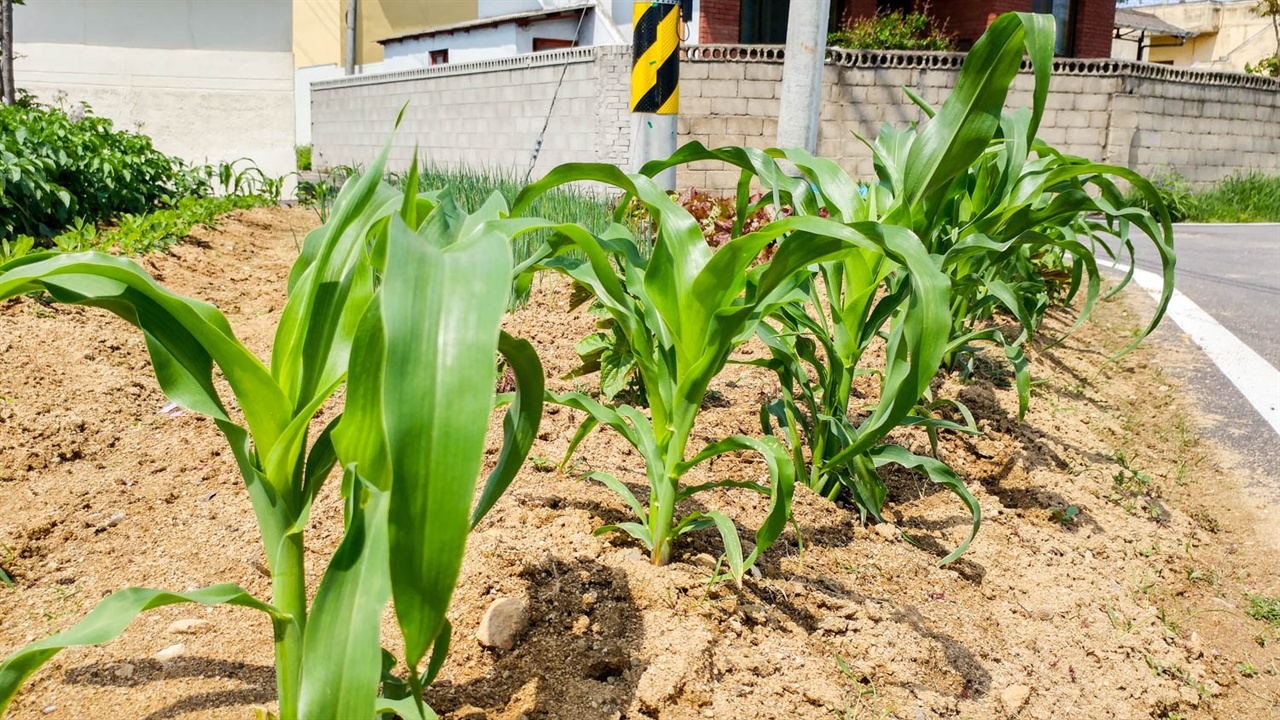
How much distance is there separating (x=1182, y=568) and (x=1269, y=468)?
90cm

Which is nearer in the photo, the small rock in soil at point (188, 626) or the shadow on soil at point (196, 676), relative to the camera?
the shadow on soil at point (196, 676)

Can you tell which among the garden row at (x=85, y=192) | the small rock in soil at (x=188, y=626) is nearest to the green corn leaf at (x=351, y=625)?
the small rock in soil at (x=188, y=626)

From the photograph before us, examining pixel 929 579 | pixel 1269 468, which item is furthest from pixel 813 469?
pixel 1269 468

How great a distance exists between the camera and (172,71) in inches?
513

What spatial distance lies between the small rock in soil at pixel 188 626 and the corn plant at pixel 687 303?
0.70 meters

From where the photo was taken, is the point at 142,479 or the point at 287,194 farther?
the point at 287,194

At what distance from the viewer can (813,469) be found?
87.0 inches

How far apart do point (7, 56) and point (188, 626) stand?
389 inches

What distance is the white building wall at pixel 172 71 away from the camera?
42.4ft

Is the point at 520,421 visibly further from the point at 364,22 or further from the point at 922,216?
the point at 364,22

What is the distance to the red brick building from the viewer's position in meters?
12.8

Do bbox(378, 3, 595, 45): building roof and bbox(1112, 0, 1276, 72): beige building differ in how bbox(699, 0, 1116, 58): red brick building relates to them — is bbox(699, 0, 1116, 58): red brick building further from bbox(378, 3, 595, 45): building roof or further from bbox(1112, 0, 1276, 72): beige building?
bbox(1112, 0, 1276, 72): beige building

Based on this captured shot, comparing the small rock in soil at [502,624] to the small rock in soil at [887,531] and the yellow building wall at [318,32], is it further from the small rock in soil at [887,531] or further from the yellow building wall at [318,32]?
the yellow building wall at [318,32]

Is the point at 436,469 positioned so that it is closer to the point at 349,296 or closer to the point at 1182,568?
the point at 349,296
